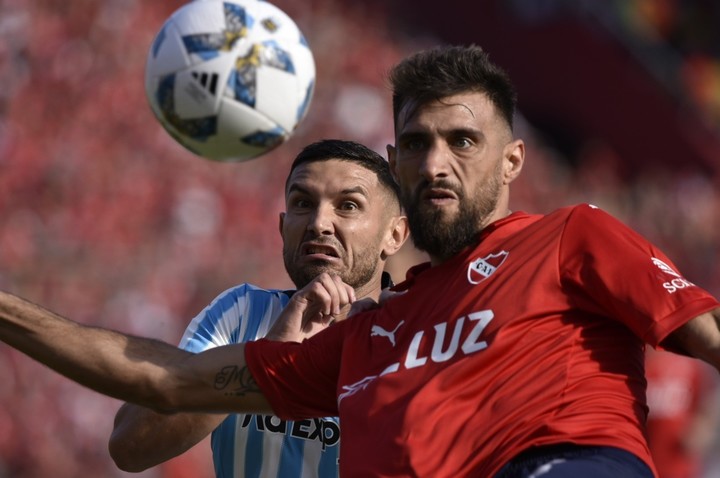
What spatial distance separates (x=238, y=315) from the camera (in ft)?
16.4

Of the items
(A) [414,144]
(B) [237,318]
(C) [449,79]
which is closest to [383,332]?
(A) [414,144]

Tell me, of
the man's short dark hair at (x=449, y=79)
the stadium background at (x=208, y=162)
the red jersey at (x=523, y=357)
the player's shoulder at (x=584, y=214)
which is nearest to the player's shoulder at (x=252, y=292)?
the man's short dark hair at (x=449, y=79)

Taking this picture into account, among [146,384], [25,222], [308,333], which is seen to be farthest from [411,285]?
[25,222]

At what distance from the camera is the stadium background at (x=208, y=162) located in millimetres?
10156

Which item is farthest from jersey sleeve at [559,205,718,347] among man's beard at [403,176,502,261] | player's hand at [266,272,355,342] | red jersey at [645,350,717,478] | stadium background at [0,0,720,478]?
red jersey at [645,350,717,478]

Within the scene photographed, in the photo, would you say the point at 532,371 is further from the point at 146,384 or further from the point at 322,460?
the point at 322,460

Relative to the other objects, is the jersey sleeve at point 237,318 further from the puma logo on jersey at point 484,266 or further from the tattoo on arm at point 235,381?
Result: the puma logo on jersey at point 484,266

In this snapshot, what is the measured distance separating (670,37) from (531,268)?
59.5 ft

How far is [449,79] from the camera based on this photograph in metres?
3.89

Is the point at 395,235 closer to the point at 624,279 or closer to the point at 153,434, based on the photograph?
the point at 153,434

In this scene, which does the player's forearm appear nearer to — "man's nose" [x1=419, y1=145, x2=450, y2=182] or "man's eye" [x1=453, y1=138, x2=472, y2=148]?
"man's nose" [x1=419, y1=145, x2=450, y2=182]

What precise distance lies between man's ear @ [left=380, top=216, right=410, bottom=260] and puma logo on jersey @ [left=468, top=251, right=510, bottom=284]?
1.67 metres

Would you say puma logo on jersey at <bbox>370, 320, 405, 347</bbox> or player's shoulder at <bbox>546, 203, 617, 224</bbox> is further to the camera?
puma logo on jersey at <bbox>370, 320, 405, 347</bbox>

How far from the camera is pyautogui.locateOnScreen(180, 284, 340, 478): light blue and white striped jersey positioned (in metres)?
4.72
